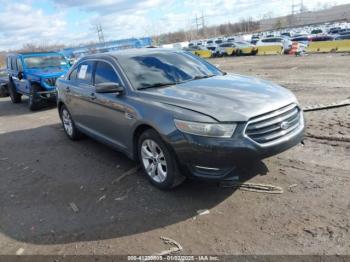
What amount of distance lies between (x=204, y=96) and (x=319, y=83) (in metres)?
8.20

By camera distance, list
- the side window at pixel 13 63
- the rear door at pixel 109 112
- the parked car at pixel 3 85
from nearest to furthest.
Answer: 1. the rear door at pixel 109 112
2. the side window at pixel 13 63
3. the parked car at pixel 3 85

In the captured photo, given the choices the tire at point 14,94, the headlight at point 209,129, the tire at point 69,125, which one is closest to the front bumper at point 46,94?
the tire at point 14,94

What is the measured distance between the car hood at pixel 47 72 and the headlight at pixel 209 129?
9.22m

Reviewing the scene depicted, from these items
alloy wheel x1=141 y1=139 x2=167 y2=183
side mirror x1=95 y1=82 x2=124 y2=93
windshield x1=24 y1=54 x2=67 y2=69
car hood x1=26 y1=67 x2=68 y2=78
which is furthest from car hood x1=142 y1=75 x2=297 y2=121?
windshield x1=24 y1=54 x2=67 y2=69

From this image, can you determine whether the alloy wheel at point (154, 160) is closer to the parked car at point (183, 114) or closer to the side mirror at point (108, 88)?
the parked car at point (183, 114)

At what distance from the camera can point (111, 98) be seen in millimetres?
4848

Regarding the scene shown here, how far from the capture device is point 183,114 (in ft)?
12.1

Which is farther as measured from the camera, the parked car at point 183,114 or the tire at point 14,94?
the tire at point 14,94

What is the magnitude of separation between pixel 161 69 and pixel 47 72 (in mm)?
8135

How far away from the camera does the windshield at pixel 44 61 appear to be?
12141 millimetres

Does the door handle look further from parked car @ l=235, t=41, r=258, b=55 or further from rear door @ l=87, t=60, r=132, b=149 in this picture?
parked car @ l=235, t=41, r=258, b=55

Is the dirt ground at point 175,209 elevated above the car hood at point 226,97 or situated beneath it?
situated beneath

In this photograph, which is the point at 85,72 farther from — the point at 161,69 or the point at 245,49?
the point at 245,49

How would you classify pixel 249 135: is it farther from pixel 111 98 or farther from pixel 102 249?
pixel 111 98
